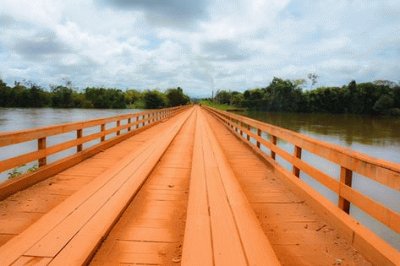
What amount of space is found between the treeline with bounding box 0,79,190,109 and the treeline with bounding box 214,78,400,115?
4749 centimetres

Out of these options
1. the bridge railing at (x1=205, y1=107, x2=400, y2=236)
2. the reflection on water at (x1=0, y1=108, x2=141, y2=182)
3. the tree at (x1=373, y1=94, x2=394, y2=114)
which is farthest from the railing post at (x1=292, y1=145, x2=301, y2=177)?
the tree at (x1=373, y1=94, x2=394, y2=114)

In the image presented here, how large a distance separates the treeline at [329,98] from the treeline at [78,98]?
47.5m

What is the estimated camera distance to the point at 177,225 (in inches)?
150

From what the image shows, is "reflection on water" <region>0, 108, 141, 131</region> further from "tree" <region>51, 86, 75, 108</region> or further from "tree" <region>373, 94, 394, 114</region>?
"tree" <region>373, 94, 394, 114</region>

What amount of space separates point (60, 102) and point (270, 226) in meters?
142

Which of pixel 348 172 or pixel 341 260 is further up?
pixel 348 172

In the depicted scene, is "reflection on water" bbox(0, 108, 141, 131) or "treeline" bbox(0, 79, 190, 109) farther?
"treeline" bbox(0, 79, 190, 109)

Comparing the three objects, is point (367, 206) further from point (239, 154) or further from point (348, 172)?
point (239, 154)

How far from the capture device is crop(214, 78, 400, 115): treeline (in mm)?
105850

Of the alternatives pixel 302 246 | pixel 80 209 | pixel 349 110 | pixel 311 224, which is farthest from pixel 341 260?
pixel 349 110

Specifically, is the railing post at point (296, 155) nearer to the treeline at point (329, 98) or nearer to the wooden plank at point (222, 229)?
the wooden plank at point (222, 229)

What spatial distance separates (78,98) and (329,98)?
306ft

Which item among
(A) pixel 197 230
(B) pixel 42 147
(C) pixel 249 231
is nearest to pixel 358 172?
(C) pixel 249 231

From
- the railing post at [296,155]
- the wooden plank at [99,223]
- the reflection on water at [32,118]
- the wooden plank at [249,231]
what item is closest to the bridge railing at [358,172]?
the railing post at [296,155]
